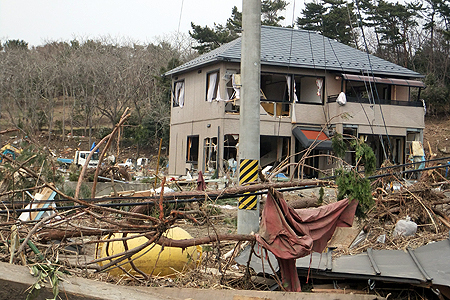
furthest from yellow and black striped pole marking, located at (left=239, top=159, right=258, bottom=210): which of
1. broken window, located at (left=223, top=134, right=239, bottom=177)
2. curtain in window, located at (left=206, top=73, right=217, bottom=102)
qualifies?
curtain in window, located at (left=206, top=73, right=217, bottom=102)

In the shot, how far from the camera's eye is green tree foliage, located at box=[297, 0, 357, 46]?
4156 centimetres

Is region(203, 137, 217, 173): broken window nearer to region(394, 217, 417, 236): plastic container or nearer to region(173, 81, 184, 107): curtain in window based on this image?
region(173, 81, 184, 107): curtain in window

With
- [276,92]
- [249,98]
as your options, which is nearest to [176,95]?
[276,92]

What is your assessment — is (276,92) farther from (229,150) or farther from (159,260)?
(159,260)

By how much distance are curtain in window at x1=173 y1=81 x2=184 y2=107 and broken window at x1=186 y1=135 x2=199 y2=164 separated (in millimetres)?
2260

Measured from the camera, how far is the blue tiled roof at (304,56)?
24.0 m

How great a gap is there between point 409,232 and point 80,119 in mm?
40962

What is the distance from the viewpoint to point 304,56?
2522 cm

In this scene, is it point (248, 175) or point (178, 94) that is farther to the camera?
point (178, 94)

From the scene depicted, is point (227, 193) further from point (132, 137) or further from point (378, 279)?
point (132, 137)

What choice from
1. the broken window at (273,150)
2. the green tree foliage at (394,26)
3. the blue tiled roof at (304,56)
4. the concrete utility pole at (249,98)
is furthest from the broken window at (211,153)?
the green tree foliage at (394,26)

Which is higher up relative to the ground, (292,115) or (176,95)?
(176,95)

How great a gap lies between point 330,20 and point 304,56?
1864 cm

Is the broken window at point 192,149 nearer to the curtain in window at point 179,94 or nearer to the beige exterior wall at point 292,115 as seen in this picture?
→ the beige exterior wall at point 292,115
